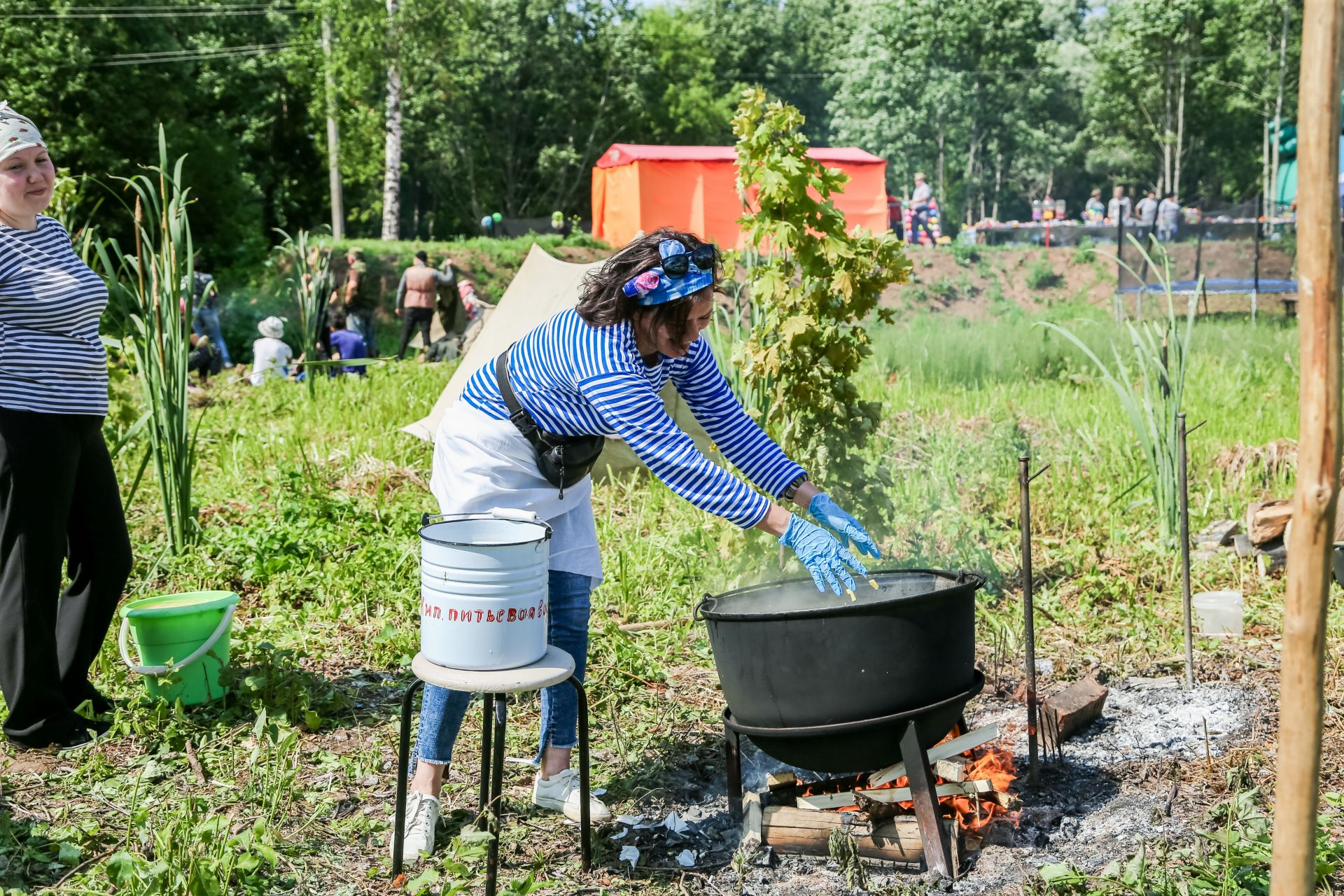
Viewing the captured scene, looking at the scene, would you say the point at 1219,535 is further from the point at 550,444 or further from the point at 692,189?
the point at 692,189

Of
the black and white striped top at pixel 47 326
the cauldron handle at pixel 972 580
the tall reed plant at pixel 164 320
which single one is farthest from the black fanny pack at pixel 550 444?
the tall reed plant at pixel 164 320

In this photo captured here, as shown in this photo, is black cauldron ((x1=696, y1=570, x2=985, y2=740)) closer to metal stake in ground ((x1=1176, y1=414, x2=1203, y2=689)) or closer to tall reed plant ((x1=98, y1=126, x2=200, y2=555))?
metal stake in ground ((x1=1176, y1=414, x2=1203, y2=689))

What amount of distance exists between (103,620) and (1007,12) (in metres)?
43.7

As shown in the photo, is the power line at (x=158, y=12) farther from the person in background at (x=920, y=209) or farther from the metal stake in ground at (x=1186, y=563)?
the metal stake in ground at (x=1186, y=563)

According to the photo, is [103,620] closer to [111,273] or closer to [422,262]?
[111,273]

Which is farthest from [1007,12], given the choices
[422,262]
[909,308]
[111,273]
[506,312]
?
[111,273]

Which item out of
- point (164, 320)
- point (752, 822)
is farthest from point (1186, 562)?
point (164, 320)

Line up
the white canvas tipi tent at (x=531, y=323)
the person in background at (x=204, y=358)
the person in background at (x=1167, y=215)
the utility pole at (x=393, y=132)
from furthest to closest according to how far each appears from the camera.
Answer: the utility pole at (x=393, y=132) < the person in background at (x=1167, y=215) < the person in background at (x=204, y=358) < the white canvas tipi tent at (x=531, y=323)

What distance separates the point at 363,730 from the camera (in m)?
3.53

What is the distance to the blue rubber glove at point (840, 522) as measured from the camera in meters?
2.77

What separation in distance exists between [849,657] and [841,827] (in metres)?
0.49

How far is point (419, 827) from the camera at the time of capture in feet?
9.02

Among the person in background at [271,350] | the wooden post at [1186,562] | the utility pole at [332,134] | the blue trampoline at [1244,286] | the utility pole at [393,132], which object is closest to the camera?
the wooden post at [1186,562]

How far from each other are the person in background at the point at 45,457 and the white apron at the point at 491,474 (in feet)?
3.83
